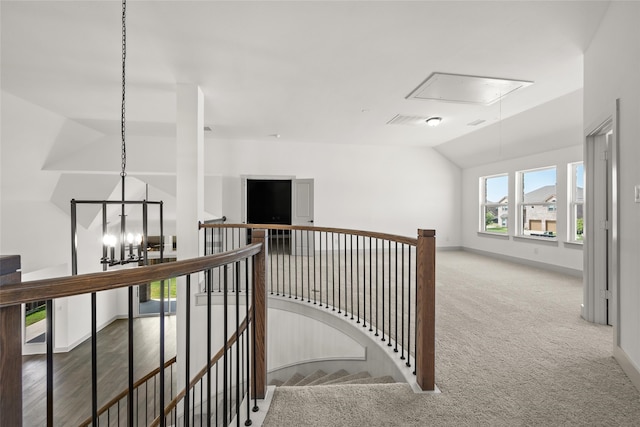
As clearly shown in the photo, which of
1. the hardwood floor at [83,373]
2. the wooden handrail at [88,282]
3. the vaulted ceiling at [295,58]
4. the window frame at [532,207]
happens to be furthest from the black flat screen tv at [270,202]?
the wooden handrail at [88,282]

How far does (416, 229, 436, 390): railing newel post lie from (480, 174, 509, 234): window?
6016 mm

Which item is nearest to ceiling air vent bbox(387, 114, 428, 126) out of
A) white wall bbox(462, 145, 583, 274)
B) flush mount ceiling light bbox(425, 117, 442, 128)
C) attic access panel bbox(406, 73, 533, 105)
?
flush mount ceiling light bbox(425, 117, 442, 128)

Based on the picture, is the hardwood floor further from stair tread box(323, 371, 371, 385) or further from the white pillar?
stair tread box(323, 371, 371, 385)

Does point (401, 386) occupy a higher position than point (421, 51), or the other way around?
point (421, 51)

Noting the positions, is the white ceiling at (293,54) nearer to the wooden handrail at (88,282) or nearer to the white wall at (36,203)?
the white wall at (36,203)

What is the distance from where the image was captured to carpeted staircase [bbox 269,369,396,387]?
2.58 m

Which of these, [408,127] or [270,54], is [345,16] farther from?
[408,127]

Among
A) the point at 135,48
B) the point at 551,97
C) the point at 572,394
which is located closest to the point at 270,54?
the point at 135,48

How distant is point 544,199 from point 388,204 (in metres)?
3.19

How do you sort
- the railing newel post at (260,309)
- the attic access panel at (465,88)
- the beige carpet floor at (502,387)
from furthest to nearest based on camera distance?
the attic access panel at (465,88)
the railing newel post at (260,309)
the beige carpet floor at (502,387)

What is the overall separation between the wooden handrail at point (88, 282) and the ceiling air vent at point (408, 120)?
494 cm

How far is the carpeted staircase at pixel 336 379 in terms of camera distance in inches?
102

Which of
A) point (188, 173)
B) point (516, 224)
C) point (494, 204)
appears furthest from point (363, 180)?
point (188, 173)

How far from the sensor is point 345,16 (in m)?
2.63
